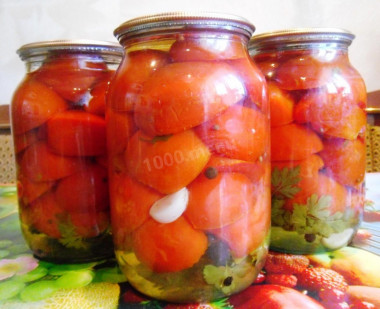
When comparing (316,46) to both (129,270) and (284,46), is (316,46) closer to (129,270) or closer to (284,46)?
(284,46)

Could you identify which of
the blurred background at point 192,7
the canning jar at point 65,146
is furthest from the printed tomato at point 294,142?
the blurred background at point 192,7

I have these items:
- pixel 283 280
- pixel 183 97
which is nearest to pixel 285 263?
pixel 283 280

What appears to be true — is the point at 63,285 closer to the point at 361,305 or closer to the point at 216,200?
the point at 216,200

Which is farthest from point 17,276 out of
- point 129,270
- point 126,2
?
point 126,2

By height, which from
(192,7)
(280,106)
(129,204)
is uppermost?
(192,7)

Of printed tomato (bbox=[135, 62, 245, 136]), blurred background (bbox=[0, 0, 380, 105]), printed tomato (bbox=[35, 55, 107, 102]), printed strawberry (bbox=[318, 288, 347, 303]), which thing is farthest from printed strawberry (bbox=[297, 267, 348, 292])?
blurred background (bbox=[0, 0, 380, 105])

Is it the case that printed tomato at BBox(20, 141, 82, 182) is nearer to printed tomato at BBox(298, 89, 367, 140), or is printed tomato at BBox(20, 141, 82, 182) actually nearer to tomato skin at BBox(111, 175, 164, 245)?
tomato skin at BBox(111, 175, 164, 245)
